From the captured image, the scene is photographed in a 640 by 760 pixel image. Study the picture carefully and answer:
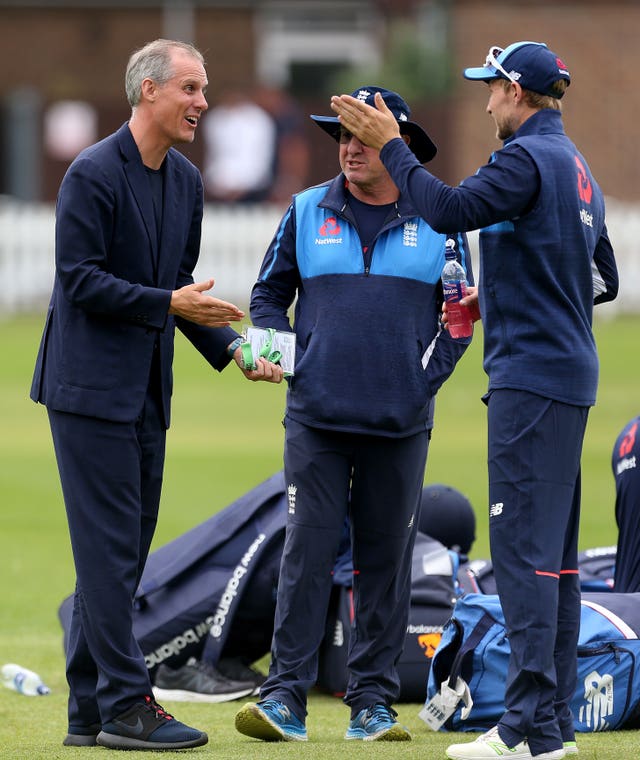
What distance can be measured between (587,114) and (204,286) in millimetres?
28543

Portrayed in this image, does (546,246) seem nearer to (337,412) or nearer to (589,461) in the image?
(337,412)

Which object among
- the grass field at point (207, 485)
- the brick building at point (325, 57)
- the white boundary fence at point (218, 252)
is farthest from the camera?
the brick building at point (325, 57)

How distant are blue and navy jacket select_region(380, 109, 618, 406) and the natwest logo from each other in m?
0.71

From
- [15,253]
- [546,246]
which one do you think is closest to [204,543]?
[546,246]

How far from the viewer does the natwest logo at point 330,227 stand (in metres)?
6.23

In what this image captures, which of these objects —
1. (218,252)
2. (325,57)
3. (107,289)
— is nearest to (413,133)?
(107,289)

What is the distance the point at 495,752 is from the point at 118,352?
1.76 meters

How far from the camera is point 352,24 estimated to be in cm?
3859

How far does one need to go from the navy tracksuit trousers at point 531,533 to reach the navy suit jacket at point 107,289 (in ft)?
3.88

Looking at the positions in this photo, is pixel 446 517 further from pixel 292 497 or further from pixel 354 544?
pixel 292 497

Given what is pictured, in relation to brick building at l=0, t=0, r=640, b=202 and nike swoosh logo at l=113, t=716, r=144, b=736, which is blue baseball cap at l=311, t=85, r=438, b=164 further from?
brick building at l=0, t=0, r=640, b=202

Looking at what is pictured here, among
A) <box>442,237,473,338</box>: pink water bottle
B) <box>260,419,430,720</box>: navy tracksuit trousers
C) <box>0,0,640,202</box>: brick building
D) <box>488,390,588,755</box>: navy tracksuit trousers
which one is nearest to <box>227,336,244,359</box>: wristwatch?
<box>260,419,430,720</box>: navy tracksuit trousers

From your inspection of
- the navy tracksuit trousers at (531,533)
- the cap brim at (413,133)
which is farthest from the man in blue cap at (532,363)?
the cap brim at (413,133)

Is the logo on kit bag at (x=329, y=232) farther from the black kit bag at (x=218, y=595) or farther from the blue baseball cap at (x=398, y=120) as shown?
the black kit bag at (x=218, y=595)
